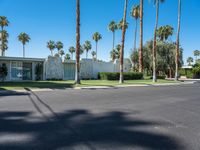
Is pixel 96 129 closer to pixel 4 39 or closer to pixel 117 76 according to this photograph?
pixel 117 76

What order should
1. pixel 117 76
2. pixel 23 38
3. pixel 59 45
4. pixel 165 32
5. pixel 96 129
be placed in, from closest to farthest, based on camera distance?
pixel 96 129 → pixel 117 76 → pixel 165 32 → pixel 23 38 → pixel 59 45

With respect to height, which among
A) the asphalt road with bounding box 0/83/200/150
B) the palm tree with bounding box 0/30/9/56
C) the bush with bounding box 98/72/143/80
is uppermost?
the palm tree with bounding box 0/30/9/56

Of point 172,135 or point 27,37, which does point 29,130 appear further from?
point 27,37

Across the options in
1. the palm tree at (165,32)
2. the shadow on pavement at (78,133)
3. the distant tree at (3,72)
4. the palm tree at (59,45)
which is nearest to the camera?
the shadow on pavement at (78,133)

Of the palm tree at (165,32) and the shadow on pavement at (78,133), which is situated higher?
the palm tree at (165,32)

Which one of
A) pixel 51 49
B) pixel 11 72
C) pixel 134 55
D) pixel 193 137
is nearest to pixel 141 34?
pixel 134 55

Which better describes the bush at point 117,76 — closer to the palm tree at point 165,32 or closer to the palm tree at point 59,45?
the palm tree at point 165,32

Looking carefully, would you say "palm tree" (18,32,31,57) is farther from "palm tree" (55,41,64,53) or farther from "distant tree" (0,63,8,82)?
"distant tree" (0,63,8,82)

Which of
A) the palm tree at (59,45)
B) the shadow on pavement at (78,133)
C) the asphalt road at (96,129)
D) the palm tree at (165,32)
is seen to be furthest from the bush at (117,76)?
the palm tree at (59,45)

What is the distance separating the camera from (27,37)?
65.8 meters

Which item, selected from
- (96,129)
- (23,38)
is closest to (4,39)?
(23,38)

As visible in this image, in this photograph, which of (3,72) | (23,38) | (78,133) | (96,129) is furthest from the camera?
(23,38)

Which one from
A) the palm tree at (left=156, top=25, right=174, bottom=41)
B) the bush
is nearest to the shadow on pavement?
the bush

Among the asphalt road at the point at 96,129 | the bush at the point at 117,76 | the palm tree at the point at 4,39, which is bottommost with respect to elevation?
the asphalt road at the point at 96,129
